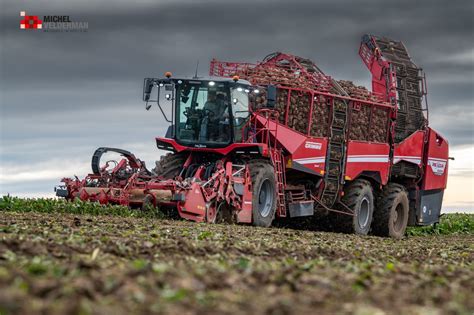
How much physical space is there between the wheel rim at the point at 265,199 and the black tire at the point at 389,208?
570cm

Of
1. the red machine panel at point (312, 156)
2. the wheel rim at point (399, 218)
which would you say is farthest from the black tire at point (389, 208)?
the red machine panel at point (312, 156)

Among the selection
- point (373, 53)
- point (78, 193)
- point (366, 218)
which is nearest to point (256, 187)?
point (78, 193)

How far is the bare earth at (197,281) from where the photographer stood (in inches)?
218

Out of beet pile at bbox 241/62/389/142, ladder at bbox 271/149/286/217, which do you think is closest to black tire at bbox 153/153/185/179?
ladder at bbox 271/149/286/217

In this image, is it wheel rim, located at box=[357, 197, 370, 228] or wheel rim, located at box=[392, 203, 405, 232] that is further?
wheel rim, located at box=[392, 203, 405, 232]

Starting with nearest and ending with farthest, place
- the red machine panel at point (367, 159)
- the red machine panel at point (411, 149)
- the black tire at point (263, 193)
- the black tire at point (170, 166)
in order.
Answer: the black tire at point (263, 193), the black tire at point (170, 166), the red machine panel at point (367, 159), the red machine panel at point (411, 149)

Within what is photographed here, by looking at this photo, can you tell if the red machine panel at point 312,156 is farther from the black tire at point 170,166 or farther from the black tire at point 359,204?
the black tire at point 170,166

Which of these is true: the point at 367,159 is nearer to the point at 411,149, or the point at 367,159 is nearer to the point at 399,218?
the point at 411,149

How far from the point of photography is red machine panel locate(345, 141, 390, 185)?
23211 mm

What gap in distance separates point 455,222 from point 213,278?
89.7ft

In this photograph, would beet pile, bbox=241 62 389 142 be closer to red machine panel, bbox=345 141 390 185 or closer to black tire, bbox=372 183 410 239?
red machine panel, bbox=345 141 390 185

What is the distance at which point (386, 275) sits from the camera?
8289mm

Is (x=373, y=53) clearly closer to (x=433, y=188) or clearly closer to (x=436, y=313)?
(x=433, y=188)

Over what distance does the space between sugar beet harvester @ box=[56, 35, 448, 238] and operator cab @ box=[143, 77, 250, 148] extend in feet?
0.08
